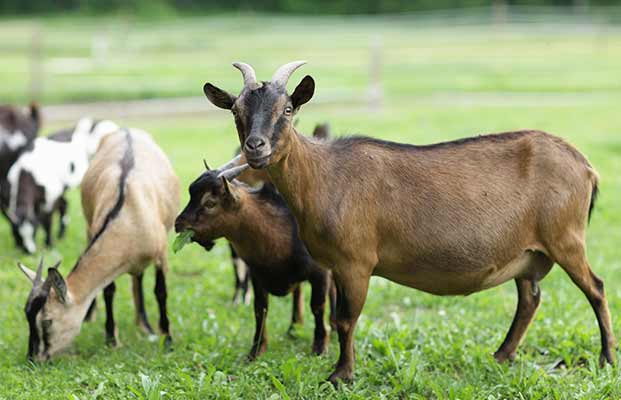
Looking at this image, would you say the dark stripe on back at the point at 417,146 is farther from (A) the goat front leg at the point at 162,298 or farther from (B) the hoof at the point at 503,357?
(A) the goat front leg at the point at 162,298

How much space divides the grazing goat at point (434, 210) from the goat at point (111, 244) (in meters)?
1.71

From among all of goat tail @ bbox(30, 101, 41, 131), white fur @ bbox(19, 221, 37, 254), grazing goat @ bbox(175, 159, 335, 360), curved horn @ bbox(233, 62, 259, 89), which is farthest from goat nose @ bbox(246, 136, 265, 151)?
goat tail @ bbox(30, 101, 41, 131)

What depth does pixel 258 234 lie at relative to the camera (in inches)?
243

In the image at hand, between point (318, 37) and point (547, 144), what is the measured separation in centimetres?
2914

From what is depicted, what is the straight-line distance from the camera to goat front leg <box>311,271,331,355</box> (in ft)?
20.7

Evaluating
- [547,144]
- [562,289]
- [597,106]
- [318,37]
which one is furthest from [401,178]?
[318,37]

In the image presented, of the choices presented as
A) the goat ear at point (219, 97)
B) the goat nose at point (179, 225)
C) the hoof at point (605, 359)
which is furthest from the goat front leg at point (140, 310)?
the hoof at point (605, 359)

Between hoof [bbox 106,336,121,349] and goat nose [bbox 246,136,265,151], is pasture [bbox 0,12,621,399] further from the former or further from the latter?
goat nose [bbox 246,136,265,151]

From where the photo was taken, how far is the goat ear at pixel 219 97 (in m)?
5.17

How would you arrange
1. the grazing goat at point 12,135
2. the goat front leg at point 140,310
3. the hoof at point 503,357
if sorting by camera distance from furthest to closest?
the grazing goat at point 12,135 < the goat front leg at point 140,310 < the hoof at point 503,357

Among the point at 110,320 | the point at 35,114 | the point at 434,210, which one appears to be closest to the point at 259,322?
the point at 110,320

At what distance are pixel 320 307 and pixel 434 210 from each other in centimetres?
134

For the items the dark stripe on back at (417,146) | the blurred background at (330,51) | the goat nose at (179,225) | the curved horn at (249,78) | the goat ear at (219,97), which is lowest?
the blurred background at (330,51)

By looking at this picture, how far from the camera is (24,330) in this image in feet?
23.5
